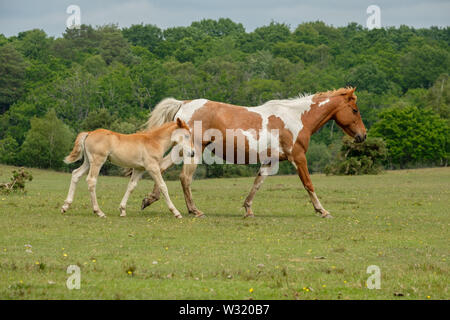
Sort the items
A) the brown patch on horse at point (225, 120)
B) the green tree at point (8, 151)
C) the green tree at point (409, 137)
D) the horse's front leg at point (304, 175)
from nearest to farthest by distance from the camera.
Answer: the brown patch on horse at point (225, 120) < the horse's front leg at point (304, 175) < the green tree at point (8, 151) < the green tree at point (409, 137)

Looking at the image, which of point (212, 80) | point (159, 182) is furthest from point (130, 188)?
point (212, 80)

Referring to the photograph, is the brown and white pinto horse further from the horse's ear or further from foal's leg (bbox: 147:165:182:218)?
foal's leg (bbox: 147:165:182:218)

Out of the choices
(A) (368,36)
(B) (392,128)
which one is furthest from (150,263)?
(A) (368,36)

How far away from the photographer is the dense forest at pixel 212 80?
80913 millimetres

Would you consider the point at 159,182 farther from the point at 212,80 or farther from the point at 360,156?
the point at 212,80

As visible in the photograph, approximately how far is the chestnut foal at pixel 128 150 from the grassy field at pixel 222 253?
0.68 meters

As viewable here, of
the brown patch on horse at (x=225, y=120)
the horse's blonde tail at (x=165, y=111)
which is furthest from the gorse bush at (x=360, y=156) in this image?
the horse's blonde tail at (x=165, y=111)

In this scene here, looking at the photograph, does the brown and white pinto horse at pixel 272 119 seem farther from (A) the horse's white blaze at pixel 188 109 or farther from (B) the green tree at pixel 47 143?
(B) the green tree at pixel 47 143

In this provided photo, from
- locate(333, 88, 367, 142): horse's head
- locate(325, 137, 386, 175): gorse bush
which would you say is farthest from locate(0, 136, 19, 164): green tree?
locate(333, 88, 367, 142): horse's head

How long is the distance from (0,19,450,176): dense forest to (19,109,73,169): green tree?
123mm

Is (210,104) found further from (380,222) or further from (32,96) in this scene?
(32,96)

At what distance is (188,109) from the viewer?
17266 millimetres

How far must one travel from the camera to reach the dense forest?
8091 cm
